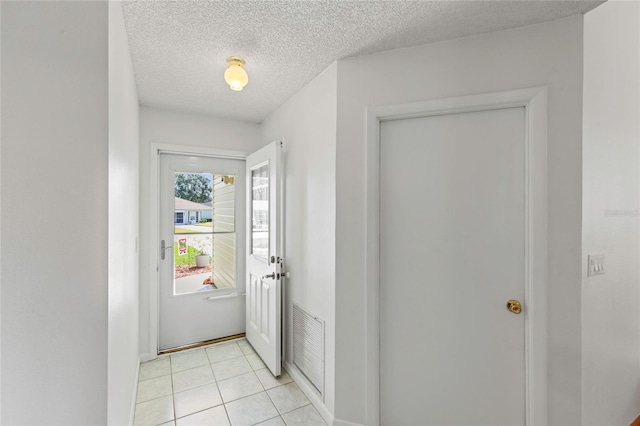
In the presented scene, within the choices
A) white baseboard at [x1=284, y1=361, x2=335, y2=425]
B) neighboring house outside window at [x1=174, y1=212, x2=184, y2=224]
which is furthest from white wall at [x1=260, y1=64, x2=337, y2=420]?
neighboring house outside window at [x1=174, y1=212, x2=184, y2=224]

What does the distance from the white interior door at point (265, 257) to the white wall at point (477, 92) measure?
65cm

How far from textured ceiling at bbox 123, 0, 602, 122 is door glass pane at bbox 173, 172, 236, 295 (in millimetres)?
1066

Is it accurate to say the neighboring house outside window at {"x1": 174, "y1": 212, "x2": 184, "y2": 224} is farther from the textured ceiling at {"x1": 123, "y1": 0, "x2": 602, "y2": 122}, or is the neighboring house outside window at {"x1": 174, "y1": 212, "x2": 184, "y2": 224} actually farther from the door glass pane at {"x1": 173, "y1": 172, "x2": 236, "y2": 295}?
the textured ceiling at {"x1": 123, "y1": 0, "x2": 602, "y2": 122}

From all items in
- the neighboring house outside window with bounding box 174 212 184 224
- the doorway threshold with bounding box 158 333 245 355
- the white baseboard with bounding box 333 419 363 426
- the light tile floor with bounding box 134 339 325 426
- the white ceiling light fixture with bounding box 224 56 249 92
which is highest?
the white ceiling light fixture with bounding box 224 56 249 92

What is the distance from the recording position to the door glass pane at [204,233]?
2754 mm

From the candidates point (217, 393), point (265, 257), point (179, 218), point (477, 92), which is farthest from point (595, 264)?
point (179, 218)

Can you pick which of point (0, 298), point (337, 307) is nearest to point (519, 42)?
point (337, 307)

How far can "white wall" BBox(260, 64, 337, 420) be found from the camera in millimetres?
1811

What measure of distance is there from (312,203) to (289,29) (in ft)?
3.51

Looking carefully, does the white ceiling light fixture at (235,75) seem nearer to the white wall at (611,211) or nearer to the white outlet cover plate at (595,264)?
the white wall at (611,211)

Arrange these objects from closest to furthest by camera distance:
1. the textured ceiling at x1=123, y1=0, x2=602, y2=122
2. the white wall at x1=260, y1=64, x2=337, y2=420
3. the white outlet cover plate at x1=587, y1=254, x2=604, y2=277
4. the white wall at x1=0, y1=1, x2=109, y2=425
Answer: the white wall at x1=0, y1=1, x2=109, y2=425 → the textured ceiling at x1=123, y1=0, x2=602, y2=122 → the white outlet cover plate at x1=587, y1=254, x2=604, y2=277 → the white wall at x1=260, y1=64, x2=337, y2=420

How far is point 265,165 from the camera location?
246 cm

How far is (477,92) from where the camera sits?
4.89ft

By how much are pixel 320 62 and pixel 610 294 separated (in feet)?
7.01
